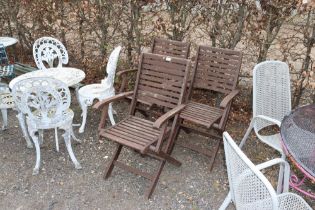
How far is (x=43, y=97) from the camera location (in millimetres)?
3324

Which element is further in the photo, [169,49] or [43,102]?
[169,49]

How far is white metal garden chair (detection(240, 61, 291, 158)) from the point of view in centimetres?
338

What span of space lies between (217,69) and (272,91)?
80 centimetres

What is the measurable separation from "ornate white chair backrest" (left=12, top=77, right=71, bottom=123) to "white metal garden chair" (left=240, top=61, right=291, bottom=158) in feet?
6.48

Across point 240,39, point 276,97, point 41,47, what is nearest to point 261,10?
point 240,39

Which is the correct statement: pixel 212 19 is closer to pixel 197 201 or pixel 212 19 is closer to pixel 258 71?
pixel 258 71

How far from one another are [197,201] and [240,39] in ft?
8.11

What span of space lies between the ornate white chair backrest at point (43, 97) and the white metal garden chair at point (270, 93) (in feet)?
6.48

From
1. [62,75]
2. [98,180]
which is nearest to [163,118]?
[98,180]

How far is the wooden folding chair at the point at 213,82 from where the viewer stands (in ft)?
12.1

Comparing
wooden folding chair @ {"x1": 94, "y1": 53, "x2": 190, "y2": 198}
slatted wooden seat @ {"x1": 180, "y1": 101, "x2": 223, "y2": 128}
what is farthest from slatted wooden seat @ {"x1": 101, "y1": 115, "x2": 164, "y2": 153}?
slatted wooden seat @ {"x1": 180, "y1": 101, "x2": 223, "y2": 128}

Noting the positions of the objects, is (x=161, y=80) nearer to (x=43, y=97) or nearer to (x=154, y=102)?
(x=154, y=102)

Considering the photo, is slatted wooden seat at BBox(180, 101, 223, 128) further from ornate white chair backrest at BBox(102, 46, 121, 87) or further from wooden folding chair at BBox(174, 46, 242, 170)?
ornate white chair backrest at BBox(102, 46, 121, 87)

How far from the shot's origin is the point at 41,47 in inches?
190
